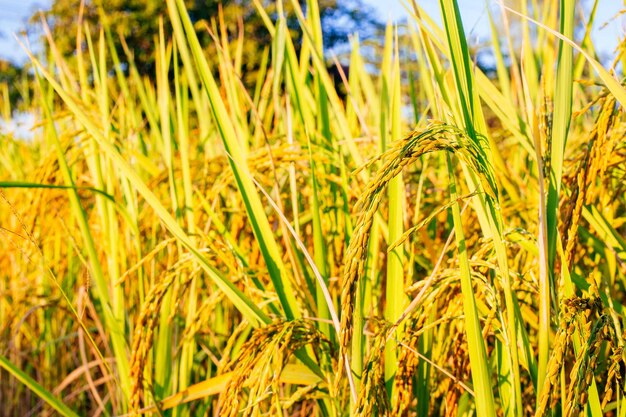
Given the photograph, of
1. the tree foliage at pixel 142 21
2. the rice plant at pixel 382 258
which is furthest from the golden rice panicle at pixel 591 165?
the tree foliage at pixel 142 21

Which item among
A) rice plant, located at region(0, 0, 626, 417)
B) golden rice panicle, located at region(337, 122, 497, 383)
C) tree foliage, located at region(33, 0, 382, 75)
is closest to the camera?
golden rice panicle, located at region(337, 122, 497, 383)

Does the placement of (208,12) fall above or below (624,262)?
above

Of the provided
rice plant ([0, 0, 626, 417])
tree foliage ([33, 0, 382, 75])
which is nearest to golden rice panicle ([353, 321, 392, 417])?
rice plant ([0, 0, 626, 417])

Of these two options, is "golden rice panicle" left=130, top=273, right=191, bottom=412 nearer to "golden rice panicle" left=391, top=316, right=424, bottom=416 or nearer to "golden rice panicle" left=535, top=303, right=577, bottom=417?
"golden rice panicle" left=391, top=316, right=424, bottom=416

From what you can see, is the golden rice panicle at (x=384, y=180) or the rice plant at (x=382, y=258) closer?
the golden rice panicle at (x=384, y=180)

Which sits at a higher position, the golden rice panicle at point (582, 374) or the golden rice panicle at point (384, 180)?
the golden rice panicle at point (384, 180)

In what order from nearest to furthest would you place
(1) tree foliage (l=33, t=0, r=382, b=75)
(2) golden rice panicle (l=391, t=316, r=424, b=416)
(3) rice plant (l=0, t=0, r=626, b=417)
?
(3) rice plant (l=0, t=0, r=626, b=417), (2) golden rice panicle (l=391, t=316, r=424, b=416), (1) tree foliage (l=33, t=0, r=382, b=75)

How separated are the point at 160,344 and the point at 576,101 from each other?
138 cm

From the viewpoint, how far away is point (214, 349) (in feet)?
4.53

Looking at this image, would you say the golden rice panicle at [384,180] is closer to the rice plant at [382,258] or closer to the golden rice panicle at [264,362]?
the rice plant at [382,258]

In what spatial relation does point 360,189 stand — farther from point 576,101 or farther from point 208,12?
point 208,12

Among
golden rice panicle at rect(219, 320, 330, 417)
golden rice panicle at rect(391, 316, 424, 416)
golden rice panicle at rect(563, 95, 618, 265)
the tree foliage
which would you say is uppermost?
the tree foliage

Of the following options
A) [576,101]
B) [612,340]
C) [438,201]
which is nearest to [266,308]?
[438,201]

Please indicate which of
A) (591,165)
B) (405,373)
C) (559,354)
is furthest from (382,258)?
(559,354)
